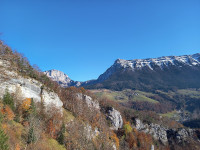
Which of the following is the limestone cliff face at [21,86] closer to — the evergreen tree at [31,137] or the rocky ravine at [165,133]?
the evergreen tree at [31,137]

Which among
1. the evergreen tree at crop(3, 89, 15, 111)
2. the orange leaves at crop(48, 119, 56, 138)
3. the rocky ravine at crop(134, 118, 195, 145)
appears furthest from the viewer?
the rocky ravine at crop(134, 118, 195, 145)

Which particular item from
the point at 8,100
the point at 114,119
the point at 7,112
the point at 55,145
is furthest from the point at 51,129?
the point at 114,119

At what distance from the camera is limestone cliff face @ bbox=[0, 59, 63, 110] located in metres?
69.4

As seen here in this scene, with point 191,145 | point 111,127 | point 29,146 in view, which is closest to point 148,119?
point 191,145

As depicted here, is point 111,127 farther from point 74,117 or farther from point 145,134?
point 74,117

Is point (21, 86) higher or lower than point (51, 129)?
higher

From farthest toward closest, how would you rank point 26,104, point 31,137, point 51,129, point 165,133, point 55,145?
point 165,133, point 51,129, point 26,104, point 55,145, point 31,137

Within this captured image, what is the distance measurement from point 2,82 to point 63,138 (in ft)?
144

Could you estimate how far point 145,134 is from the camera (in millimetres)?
154625

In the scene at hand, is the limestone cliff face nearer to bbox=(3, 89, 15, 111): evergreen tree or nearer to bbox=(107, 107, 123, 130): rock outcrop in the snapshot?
bbox=(3, 89, 15, 111): evergreen tree

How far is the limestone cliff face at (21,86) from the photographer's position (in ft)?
228

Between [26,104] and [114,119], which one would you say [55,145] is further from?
[114,119]

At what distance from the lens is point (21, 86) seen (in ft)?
246

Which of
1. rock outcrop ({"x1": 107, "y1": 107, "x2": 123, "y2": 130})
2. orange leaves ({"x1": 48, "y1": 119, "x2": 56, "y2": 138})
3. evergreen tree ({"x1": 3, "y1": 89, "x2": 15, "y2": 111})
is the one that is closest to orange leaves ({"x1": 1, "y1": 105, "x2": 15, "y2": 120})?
evergreen tree ({"x1": 3, "y1": 89, "x2": 15, "y2": 111})
